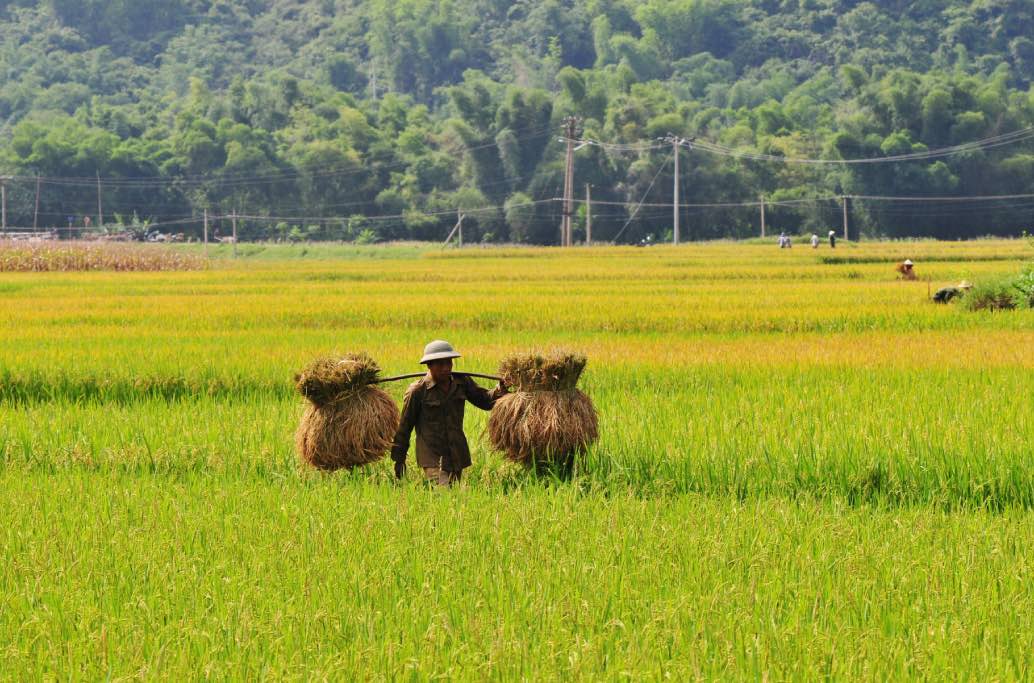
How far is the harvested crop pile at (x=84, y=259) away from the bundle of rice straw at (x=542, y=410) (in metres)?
35.8

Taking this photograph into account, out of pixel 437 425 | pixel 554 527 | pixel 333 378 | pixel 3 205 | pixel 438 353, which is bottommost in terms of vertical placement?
pixel 554 527

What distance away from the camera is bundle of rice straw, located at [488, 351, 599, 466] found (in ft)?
22.2

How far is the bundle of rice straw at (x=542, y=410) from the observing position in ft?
22.2

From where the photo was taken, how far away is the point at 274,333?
15.0 meters

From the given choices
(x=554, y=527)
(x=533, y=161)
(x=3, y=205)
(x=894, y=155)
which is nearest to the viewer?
(x=554, y=527)

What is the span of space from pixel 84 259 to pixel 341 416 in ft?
124

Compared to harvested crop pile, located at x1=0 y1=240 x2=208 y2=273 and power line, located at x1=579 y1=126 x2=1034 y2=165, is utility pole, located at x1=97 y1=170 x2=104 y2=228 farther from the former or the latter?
harvested crop pile, located at x1=0 y1=240 x2=208 y2=273

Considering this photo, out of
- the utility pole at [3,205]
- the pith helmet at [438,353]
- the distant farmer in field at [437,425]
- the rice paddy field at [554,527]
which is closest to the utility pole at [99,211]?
the utility pole at [3,205]

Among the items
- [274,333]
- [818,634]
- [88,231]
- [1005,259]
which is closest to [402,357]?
[274,333]

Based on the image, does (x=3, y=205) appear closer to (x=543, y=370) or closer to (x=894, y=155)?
(x=894, y=155)

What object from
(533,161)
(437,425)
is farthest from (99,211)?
(437,425)

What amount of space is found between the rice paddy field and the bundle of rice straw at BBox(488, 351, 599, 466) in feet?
0.65

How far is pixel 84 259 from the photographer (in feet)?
139

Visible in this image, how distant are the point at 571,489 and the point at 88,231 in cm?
7929
